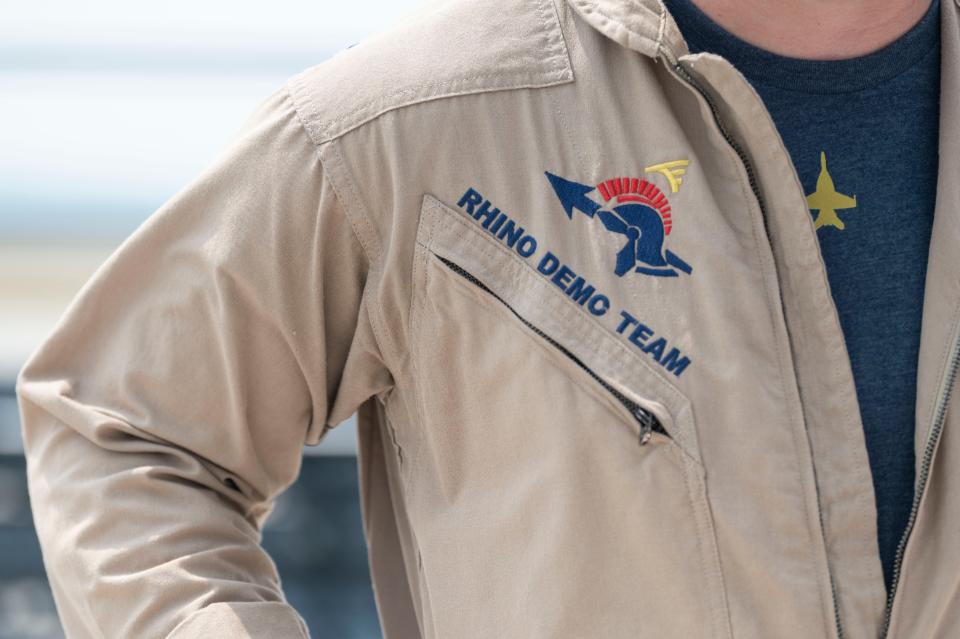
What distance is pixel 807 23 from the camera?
137cm

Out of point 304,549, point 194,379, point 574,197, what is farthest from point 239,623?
point 304,549

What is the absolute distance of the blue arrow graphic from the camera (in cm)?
128

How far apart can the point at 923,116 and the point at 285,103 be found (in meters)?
0.66

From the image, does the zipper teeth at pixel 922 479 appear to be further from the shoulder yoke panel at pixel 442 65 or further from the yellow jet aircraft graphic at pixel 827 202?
the shoulder yoke panel at pixel 442 65

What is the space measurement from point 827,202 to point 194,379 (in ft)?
2.16

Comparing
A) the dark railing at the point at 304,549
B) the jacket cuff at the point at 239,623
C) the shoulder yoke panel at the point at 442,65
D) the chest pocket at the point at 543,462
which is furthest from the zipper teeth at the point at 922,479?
the dark railing at the point at 304,549

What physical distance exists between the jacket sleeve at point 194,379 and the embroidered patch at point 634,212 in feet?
0.72

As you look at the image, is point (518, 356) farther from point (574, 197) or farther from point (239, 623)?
point (239, 623)

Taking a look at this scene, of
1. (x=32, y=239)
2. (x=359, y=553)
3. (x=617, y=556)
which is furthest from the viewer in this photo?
(x=32, y=239)

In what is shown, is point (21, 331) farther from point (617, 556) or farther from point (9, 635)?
point (617, 556)

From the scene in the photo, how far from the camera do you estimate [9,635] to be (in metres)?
4.10

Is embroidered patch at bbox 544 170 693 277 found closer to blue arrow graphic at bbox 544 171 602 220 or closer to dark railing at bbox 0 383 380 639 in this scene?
blue arrow graphic at bbox 544 171 602 220

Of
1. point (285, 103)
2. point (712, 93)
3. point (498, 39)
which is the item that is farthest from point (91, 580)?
point (712, 93)

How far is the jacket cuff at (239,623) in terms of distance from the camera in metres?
1.29
